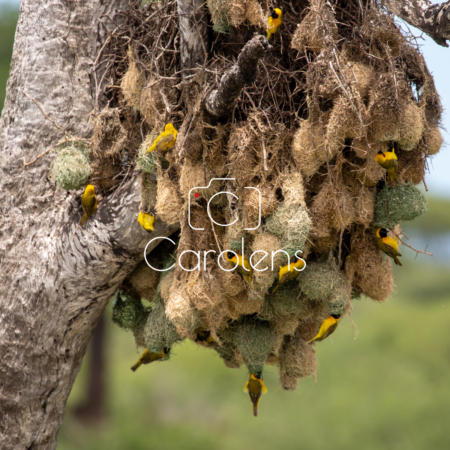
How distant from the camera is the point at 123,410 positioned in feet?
27.7

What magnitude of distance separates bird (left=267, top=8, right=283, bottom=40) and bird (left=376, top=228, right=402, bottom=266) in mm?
835

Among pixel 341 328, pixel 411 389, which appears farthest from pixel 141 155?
pixel 341 328

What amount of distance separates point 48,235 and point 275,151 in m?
0.93

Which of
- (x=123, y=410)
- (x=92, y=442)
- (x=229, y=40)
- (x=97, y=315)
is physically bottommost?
(x=123, y=410)

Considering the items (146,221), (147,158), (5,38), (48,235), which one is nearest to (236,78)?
(147,158)

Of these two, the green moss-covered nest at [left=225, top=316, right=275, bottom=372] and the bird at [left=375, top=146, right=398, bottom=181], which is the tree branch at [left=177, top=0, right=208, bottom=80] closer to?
the bird at [left=375, top=146, right=398, bottom=181]

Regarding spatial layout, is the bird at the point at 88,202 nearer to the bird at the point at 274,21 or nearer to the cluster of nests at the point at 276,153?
the cluster of nests at the point at 276,153

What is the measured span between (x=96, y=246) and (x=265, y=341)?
775mm

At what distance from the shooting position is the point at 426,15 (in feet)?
6.13

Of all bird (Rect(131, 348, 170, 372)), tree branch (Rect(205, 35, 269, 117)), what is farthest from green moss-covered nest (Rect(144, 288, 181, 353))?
tree branch (Rect(205, 35, 269, 117))

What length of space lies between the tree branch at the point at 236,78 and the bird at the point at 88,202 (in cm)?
54

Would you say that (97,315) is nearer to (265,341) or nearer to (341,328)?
(265,341)

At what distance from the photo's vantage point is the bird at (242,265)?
73.8 inches

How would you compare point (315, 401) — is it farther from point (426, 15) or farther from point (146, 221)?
point (426, 15)
